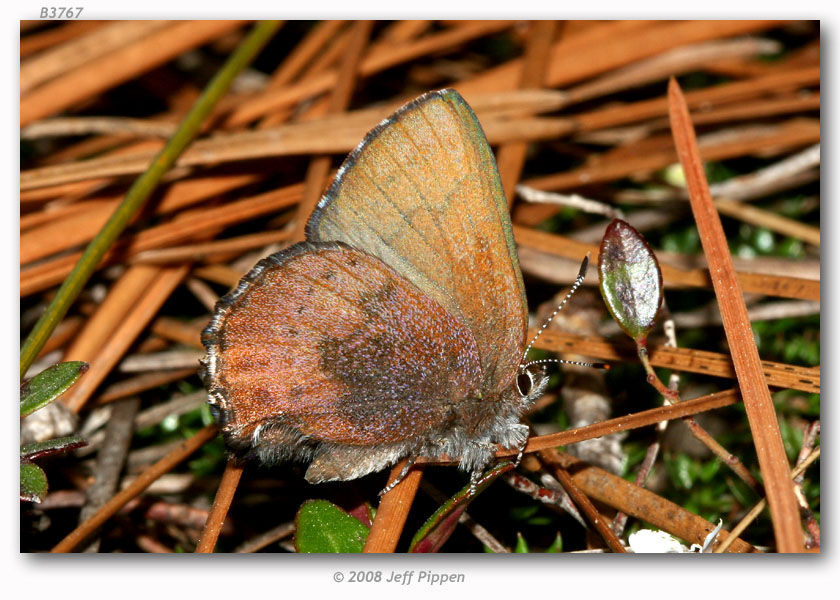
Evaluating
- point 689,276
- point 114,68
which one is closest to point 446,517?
point 689,276

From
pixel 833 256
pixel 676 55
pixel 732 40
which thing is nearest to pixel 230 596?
pixel 833 256

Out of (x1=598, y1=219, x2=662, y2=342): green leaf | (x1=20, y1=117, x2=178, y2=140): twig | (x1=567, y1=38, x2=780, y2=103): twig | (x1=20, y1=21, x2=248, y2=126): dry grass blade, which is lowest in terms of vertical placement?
(x1=598, y1=219, x2=662, y2=342): green leaf

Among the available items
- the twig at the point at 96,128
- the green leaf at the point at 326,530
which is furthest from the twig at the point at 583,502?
the twig at the point at 96,128

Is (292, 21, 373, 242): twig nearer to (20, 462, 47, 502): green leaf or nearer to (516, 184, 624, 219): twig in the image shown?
(516, 184, 624, 219): twig

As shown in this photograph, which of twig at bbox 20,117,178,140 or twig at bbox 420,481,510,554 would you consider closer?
twig at bbox 420,481,510,554

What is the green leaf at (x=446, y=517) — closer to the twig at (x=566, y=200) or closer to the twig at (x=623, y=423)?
the twig at (x=623, y=423)

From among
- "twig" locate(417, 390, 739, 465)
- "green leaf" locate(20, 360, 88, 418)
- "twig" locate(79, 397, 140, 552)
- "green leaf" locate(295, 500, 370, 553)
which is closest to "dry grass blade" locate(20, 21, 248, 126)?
"twig" locate(79, 397, 140, 552)
